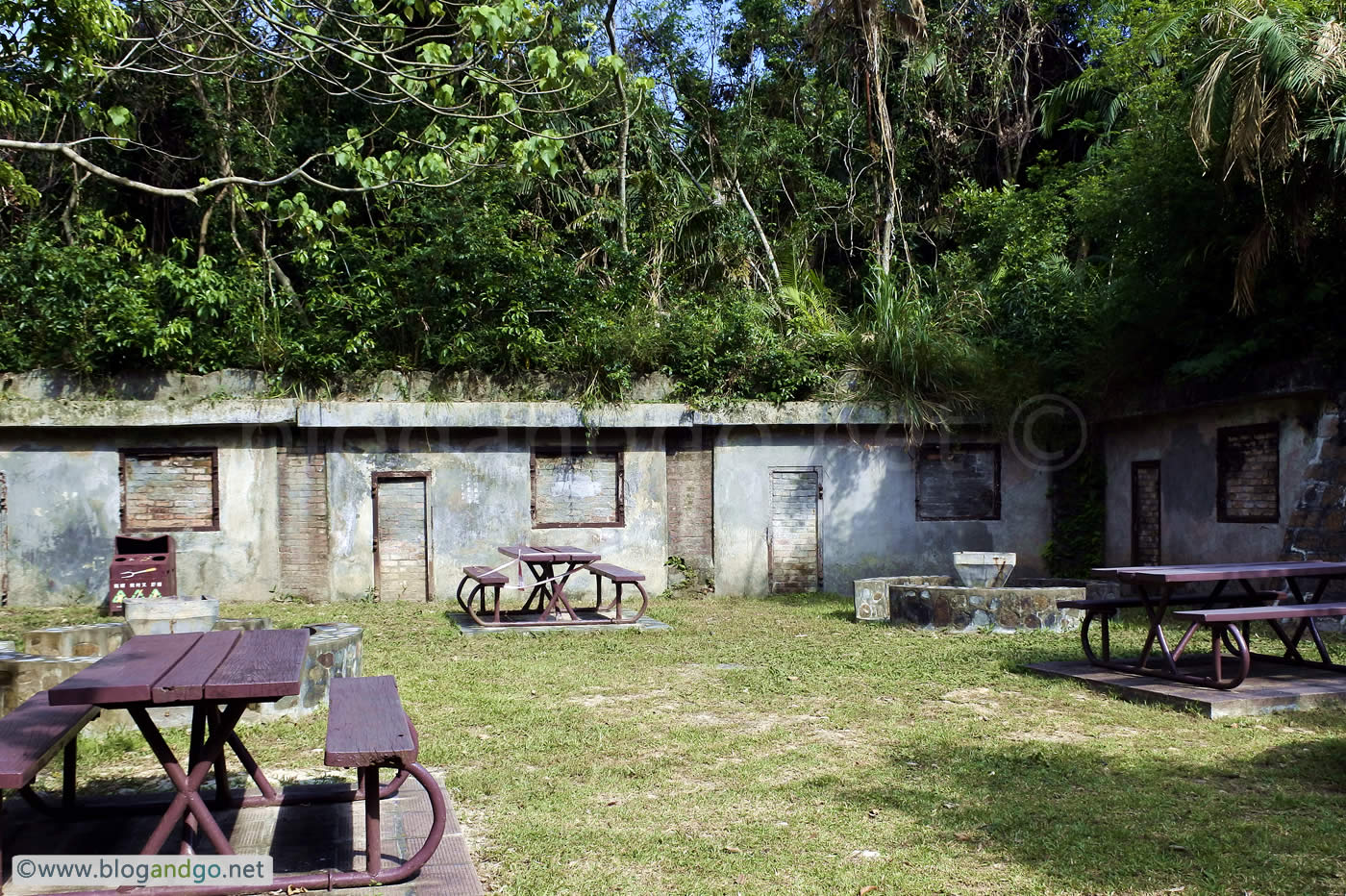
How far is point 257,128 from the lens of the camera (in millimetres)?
17234

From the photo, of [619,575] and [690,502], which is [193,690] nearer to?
[619,575]

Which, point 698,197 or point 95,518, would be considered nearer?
point 95,518

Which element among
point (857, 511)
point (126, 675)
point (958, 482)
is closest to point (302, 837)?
point (126, 675)

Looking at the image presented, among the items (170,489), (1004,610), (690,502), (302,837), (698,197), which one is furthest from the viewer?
(698,197)

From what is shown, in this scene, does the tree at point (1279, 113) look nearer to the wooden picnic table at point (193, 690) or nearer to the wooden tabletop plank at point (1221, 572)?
the wooden tabletop plank at point (1221, 572)

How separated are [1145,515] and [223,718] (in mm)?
12749

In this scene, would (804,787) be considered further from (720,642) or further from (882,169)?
(882,169)

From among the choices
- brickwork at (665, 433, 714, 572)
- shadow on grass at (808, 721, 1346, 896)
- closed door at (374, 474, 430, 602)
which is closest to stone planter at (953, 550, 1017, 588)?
brickwork at (665, 433, 714, 572)

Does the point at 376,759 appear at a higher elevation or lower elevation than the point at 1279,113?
Result: lower

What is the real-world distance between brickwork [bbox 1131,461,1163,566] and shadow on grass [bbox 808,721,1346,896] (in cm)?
811

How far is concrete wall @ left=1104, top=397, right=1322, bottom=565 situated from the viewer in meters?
11.7

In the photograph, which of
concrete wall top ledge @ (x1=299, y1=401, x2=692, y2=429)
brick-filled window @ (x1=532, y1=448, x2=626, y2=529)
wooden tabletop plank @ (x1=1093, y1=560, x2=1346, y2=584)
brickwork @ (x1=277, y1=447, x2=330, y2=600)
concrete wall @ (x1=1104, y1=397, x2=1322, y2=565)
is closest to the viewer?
wooden tabletop plank @ (x1=1093, y1=560, x2=1346, y2=584)

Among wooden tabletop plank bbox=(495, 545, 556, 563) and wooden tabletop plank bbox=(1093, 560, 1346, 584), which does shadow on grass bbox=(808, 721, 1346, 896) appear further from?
wooden tabletop plank bbox=(495, 545, 556, 563)

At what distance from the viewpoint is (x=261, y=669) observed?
4309mm
